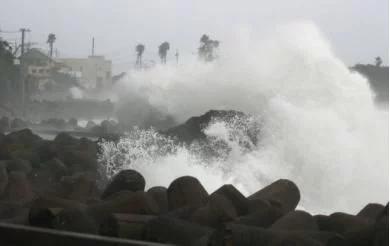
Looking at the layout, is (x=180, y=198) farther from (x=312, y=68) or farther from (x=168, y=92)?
(x=168, y=92)

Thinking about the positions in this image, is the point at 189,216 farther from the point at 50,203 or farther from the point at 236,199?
the point at 50,203

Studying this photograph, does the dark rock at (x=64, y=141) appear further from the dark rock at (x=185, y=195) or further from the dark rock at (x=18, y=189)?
the dark rock at (x=185, y=195)

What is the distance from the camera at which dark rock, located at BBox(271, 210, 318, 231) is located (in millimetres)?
5633

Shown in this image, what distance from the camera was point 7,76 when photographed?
1683 inches

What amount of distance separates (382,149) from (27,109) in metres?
30.4

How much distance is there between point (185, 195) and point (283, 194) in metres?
1.10

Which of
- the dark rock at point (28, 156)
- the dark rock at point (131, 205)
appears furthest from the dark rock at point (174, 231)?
the dark rock at point (28, 156)

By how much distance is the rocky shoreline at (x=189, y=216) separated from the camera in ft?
16.9

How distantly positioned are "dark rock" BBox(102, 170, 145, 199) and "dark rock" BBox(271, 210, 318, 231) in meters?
2.26

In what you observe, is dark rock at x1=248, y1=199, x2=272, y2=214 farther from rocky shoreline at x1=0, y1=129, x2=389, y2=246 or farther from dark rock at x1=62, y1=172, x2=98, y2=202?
dark rock at x1=62, y1=172, x2=98, y2=202

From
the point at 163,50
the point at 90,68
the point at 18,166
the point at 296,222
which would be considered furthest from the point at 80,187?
the point at 90,68

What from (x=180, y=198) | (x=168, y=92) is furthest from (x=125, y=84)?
(x=180, y=198)

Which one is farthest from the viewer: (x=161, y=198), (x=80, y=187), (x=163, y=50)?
(x=163, y=50)

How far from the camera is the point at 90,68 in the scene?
200 ft
